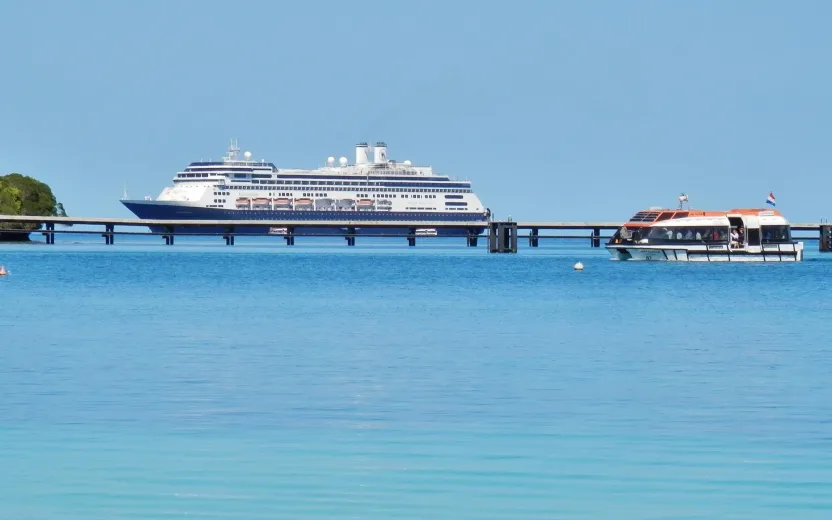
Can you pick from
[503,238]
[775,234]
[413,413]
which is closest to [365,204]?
[503,238]

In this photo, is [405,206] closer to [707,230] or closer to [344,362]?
[707,230]

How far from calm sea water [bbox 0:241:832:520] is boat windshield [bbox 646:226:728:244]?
39.7 m

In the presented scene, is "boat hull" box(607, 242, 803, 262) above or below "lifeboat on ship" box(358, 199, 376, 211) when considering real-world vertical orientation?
below

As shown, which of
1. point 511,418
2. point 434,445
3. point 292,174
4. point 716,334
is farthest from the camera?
point 292,174

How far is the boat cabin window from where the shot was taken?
80.8 metres

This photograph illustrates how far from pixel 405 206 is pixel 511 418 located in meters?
152

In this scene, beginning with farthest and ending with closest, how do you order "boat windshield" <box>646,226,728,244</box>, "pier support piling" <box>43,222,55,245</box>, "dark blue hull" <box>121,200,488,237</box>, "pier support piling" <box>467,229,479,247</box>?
"dark blue hull" <box>121,200,488,237</box> < "pier support piling" <box>467,229,479,247</box> < "pier support piling" <box>43,222,55,245</box> < "boat windshield" <box>646,226,728,244</box>

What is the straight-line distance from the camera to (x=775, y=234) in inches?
3204

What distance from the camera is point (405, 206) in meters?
170

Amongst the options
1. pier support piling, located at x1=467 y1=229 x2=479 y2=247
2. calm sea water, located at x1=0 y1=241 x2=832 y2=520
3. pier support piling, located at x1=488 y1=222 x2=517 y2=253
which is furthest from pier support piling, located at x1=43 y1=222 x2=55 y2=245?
calm sea water, located at x1=0 y1=241 x2=832 y2=520

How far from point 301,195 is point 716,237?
300 feet

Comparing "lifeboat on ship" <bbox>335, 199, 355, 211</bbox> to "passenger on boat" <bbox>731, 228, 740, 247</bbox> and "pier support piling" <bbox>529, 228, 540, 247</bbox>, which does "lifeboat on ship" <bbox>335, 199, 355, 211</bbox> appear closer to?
"pier support piling" <bbox>529, 228, 540, 247</bbox>

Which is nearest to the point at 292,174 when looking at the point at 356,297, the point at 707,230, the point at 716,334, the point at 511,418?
the point at 707,230

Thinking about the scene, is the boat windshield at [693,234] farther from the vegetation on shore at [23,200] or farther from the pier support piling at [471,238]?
the vegetation on shore at [23,200]
